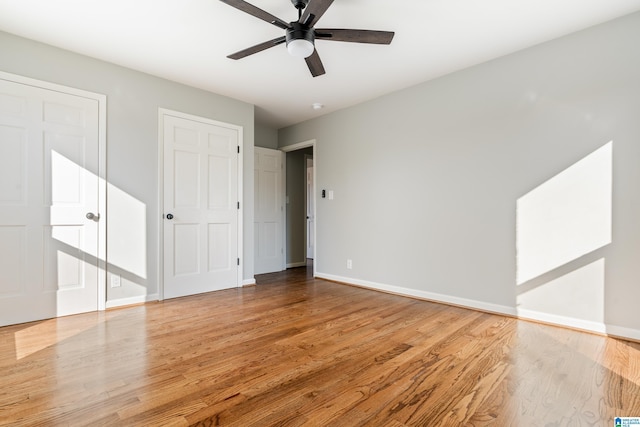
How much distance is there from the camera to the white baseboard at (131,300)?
3215 millimetres

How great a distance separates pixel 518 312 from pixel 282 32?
11.0 feet

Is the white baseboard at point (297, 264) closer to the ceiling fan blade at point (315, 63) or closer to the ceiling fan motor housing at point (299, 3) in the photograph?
the ceiling fan blade at point (315, 63)

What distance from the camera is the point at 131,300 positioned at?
334 cm

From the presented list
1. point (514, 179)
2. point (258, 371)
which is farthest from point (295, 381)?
point (514, 179)

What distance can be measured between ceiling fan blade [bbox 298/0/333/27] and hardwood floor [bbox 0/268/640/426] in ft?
7.29

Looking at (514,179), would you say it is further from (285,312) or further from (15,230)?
(15,230)

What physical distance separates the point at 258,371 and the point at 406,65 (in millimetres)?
3129

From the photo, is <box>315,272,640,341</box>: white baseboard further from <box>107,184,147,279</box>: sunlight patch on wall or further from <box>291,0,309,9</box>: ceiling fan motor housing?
<box>291,0,309,9</box>: ceiling fan motor housing

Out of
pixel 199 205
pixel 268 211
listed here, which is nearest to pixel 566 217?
pixel 199 205

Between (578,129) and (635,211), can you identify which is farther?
(578,129)

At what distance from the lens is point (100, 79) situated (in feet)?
10.4

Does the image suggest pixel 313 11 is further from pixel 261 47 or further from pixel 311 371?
pixel 311 371

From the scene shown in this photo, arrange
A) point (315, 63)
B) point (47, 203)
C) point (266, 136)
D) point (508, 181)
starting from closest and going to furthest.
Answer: point (315, 63) → point (47, 203) → point (508, 181) → point (266, 136)

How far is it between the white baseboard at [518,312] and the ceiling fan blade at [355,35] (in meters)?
2.63
